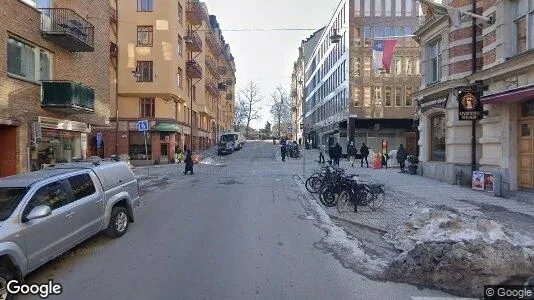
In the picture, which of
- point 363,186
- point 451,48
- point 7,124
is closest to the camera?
point 363,186

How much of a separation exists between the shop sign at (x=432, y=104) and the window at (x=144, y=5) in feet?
78.5

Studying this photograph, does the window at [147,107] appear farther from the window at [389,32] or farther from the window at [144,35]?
the window at [389,32]

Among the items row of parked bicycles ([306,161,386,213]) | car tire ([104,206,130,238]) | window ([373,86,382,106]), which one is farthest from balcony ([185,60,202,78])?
car tire ([104,206,130,238])

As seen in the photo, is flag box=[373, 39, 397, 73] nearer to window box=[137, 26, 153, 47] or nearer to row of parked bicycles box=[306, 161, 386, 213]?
row of parked bicycles box=[306, 161, 386, 213]

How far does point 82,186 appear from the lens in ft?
22.5

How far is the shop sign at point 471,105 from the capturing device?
1352 centimetres

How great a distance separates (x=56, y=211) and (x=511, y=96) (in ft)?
39.2

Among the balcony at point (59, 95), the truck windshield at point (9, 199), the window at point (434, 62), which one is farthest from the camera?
the window at point (434, 62)

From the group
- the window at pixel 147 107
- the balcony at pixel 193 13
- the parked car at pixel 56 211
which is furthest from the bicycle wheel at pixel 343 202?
the balcony at pixel 193 13

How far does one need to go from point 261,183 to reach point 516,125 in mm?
10025

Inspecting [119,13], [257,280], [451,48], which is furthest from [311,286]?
[119,13]

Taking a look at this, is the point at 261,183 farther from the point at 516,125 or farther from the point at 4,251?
the point at 4,251

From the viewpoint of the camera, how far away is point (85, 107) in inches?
651

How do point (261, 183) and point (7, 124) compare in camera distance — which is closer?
point (7, 124)
